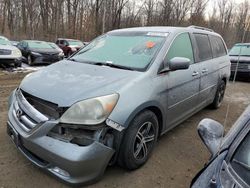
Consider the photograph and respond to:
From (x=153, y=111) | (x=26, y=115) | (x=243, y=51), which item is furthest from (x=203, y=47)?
(x=243, y=51)

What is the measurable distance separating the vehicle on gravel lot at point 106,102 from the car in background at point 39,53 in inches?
386

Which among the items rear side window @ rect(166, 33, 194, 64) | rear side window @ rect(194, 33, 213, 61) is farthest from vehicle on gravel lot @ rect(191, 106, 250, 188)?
rear side window @ rect(194, 33, 213, 61)

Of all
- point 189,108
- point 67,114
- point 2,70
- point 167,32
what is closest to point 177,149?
point 189,108

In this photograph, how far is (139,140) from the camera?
318cm

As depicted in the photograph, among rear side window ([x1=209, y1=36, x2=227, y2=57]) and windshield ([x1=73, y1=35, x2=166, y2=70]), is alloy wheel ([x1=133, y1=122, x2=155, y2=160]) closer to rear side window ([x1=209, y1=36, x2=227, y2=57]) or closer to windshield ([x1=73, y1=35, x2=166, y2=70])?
windshield ([x1=73, y1=35, x2=166, y2=70])

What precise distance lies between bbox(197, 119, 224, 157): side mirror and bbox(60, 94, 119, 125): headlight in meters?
1.01

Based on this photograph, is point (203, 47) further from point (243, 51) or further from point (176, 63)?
point (243, 51)

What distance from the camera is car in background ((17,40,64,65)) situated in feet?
44.1

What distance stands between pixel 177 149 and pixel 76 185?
1844mm

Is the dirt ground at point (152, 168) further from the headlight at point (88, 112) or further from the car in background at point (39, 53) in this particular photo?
the car in background at point (39, 53)

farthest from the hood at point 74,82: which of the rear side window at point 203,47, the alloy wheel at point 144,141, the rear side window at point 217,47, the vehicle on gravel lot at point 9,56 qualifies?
the vehicle on gravel lot at point 9,56

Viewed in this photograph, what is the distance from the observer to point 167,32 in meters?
3.95

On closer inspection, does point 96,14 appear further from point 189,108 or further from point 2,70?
point 189,108

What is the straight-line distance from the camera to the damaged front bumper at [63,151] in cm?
253
